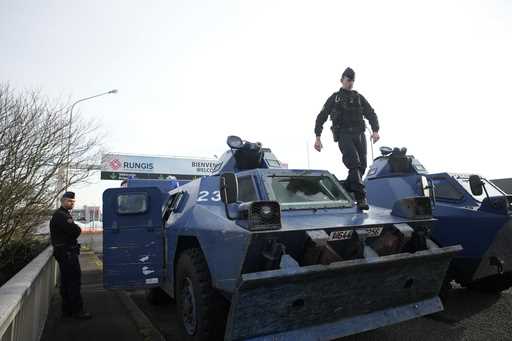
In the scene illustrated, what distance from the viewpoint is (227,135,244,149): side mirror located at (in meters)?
5.89

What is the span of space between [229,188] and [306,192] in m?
1.19

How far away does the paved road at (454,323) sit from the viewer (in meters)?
4.18

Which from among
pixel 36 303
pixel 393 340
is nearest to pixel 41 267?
pixel 36 303

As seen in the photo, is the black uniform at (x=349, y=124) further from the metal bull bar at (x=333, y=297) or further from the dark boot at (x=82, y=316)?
the dark boot at (x=82, y=316)

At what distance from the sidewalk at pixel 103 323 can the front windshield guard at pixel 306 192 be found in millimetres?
2023

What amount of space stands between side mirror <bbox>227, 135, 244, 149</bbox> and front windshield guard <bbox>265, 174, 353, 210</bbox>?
66.4 inches

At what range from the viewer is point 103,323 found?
16.5 feet

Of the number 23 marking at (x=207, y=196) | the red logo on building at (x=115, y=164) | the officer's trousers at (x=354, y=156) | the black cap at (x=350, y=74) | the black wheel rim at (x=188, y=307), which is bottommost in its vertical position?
the black wheel rim at (x=188, y=307)

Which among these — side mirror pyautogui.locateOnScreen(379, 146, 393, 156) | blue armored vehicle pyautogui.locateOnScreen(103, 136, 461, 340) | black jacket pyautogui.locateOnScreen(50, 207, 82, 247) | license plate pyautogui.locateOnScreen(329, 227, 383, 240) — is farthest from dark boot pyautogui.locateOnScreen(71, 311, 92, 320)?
side mirror pyautogui.locateOnScreen(379, 146, 393, 156)

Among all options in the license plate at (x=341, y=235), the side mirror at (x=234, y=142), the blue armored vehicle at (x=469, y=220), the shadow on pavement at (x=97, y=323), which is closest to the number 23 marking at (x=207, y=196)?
the license plate at (x=341, y=235)

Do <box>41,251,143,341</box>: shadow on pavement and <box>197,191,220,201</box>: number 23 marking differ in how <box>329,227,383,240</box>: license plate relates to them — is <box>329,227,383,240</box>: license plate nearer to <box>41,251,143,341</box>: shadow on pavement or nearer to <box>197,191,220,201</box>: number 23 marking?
<box>197,191,220,201</box>: number 23 marking

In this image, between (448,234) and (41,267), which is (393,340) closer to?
(448,234)

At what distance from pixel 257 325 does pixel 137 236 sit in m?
2.48

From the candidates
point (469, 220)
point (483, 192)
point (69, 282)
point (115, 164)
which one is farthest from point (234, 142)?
point (115, 164)
